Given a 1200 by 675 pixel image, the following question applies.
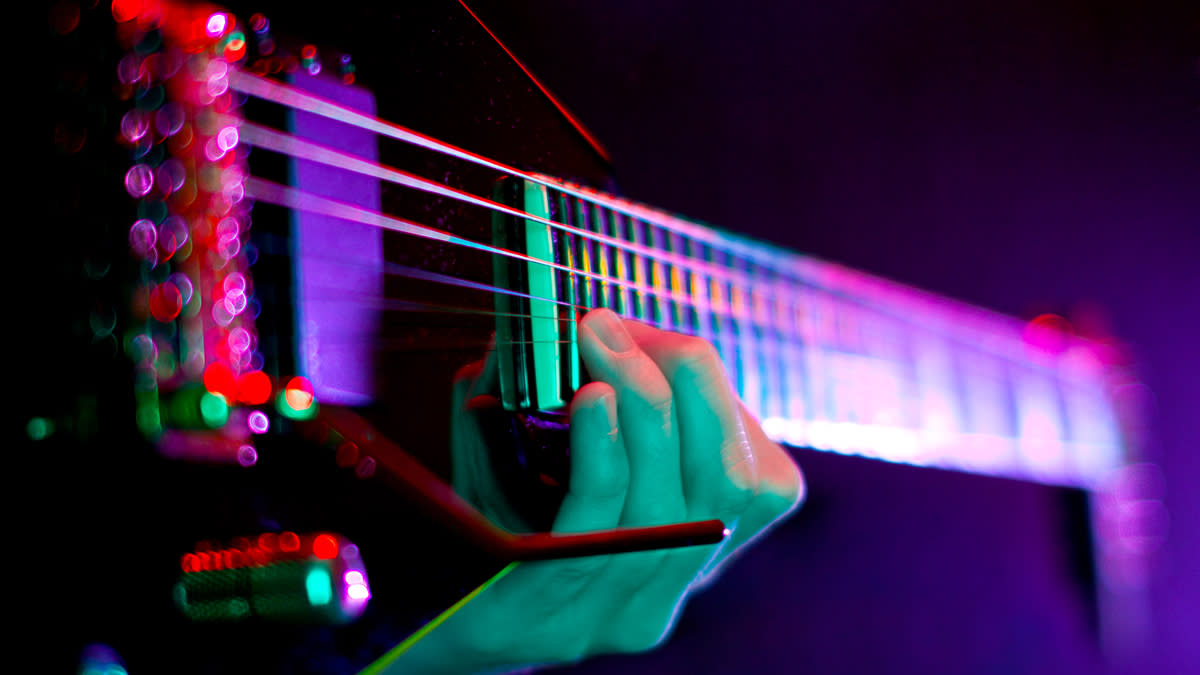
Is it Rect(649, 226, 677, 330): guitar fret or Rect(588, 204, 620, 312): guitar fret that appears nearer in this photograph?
Rect(588, 204, 620, 312): guitar fret

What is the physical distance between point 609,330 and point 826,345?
541 mm

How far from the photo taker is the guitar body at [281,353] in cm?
16

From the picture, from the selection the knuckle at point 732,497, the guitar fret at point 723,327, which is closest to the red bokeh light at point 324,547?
the knuckle at point 732,497

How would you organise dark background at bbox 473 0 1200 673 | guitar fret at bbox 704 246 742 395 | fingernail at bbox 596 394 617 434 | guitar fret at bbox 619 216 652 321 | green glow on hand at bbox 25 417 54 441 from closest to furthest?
green glow on hand at bbox 25 417 54 441
fingernail at bbox 596 394 617 434
guitar fret at bbox 619 216 652 321
guitar fret at bbox 704 246 742 395
dark background at bbox 473 0 1200 673

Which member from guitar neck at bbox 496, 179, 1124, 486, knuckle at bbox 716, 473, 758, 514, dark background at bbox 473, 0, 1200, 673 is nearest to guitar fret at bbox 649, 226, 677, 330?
guitar neck at bbox 496, 179, 1124, 486

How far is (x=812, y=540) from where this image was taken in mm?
893

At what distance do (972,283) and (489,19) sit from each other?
864 mm

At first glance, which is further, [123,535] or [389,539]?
[389,539]

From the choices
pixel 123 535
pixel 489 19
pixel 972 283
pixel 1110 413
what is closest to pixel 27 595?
pixel 123 535

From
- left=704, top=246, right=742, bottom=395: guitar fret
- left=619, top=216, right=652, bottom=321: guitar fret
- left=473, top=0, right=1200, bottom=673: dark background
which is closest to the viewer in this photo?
left=619, top=216, right=652, bottom=321: guitar fret

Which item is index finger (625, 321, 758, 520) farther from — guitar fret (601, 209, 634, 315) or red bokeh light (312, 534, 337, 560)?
red bokeh light (312, 534, 337, 560)

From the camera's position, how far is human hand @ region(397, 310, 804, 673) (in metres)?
0.31

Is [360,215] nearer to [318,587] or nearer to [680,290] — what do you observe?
[318,587]

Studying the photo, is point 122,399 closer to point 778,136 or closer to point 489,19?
point 489,19
